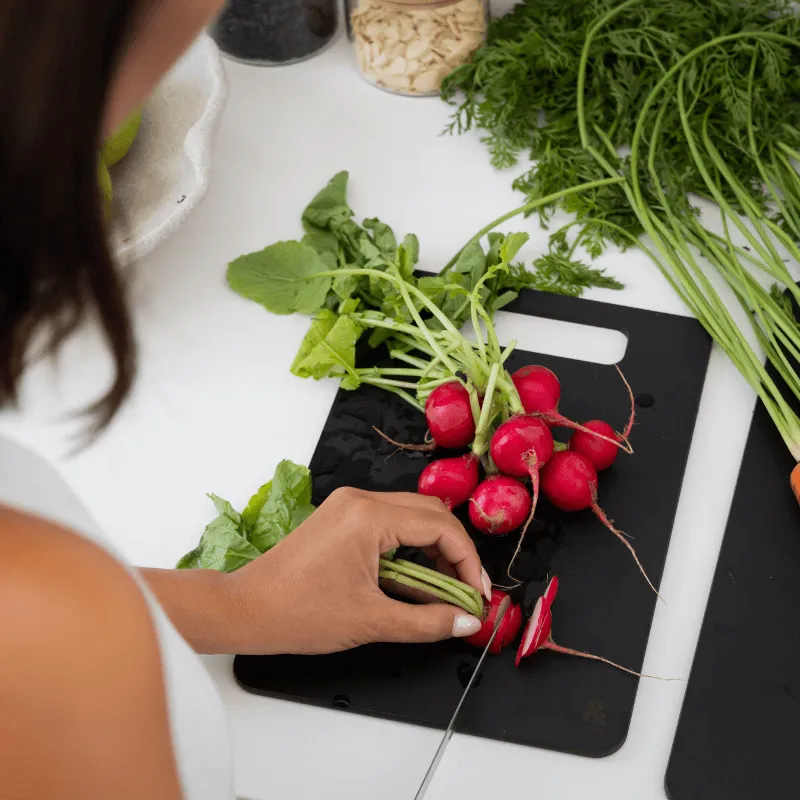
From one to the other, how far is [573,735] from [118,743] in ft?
1.73

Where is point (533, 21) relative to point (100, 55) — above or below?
below

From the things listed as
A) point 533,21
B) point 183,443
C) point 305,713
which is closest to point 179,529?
point 183,443

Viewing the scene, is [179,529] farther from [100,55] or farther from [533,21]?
[533,21]

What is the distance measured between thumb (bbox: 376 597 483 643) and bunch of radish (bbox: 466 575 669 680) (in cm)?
2

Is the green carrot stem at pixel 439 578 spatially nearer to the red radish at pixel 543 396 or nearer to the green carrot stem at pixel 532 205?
the red radish at pixel 543 396

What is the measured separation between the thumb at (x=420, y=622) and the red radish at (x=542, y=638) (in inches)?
1.8

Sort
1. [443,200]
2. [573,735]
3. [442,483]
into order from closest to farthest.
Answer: [573,735], [442,483], [443,200]

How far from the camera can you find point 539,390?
3.29ft

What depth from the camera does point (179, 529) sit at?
1.02 m

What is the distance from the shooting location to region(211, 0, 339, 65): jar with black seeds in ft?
4.67

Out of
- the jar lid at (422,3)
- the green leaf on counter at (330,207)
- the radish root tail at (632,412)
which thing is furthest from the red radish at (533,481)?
the jar lid at (422,3)

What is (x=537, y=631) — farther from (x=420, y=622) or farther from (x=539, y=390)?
(x=539, y=390)

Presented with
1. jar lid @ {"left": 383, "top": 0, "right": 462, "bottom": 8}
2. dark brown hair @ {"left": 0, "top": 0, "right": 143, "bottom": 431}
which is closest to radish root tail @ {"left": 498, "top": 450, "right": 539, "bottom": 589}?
dark brown hair @ {"left": 0, "top": 0, "right": 143, "bottom": 431}

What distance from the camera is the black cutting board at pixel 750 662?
0.83 metres
